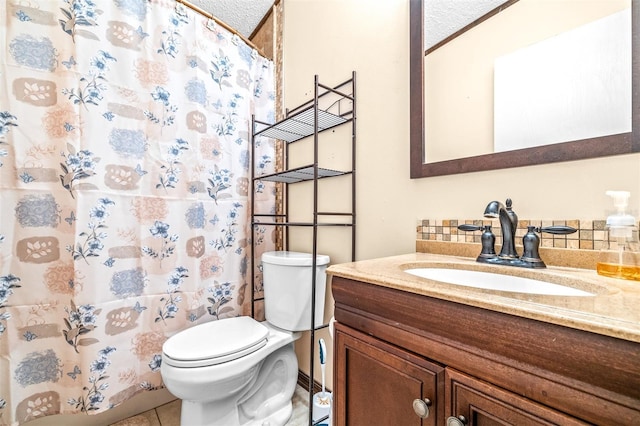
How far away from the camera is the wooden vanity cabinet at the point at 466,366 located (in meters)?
0.37

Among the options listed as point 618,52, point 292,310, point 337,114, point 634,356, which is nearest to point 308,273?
point 292,310

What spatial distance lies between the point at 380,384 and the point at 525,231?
0.59 meters

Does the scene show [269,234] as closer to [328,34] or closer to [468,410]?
[328,34]

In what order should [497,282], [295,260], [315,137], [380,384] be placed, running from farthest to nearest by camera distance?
[295,260]
[315,137]
[497,282]
[380,384]

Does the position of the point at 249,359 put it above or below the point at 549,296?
below

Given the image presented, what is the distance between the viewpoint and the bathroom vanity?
14.5 inches

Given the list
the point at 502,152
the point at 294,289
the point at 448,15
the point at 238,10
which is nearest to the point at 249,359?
the point at 294,289

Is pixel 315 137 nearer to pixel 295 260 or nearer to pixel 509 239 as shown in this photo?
pixel 295 260

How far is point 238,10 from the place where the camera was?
1.79 m

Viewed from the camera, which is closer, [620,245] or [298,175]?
[620,245]

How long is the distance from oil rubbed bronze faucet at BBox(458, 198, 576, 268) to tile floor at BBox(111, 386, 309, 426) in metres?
1.14

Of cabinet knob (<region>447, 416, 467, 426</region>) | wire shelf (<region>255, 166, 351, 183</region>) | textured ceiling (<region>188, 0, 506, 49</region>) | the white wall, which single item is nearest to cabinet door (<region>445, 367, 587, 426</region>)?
cabinet knob (<region>447, 416, 467, 426</region>)

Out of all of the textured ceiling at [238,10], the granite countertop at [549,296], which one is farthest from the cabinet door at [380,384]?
the textured ceiling at [238,10]

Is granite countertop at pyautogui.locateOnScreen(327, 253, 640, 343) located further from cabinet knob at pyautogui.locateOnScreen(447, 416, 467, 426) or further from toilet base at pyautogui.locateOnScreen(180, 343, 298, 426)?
toilet base at pyautogui.locateOnScreen(180, 343, 298, 426)
